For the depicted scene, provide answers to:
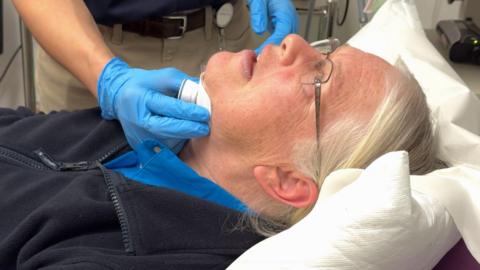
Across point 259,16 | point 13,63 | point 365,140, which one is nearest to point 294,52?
point 365,140

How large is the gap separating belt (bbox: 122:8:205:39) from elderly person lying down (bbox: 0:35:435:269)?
46cm

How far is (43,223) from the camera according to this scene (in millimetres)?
1027

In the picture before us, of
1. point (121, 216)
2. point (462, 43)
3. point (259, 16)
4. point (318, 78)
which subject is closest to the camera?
point (121, 216)

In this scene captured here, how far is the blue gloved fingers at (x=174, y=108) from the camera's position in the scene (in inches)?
45.1

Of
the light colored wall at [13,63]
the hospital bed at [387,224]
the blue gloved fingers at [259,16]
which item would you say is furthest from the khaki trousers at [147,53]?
the light colored wall at [13,63]

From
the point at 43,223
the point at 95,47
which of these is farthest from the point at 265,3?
the point at 43,223

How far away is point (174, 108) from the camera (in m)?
1.16

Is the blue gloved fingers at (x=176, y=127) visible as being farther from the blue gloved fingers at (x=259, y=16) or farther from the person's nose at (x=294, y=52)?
the blue gloved fingers at (x=259, y=16)

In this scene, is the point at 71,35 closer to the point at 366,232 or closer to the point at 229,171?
the point at 229,171

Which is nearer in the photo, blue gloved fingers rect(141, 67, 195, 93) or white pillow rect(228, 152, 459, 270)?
white pillow rect(228, 152, 459, 270)

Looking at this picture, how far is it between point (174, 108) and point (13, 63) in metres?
2.33

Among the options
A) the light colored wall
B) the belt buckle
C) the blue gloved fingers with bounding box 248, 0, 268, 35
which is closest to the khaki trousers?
the belt buckle

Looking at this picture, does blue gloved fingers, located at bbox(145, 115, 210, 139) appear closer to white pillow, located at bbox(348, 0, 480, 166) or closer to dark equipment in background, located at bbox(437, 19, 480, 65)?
white pillow, located at bbox(348, 0, 480, 166)

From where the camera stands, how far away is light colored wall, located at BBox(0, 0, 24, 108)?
302 centimetres
